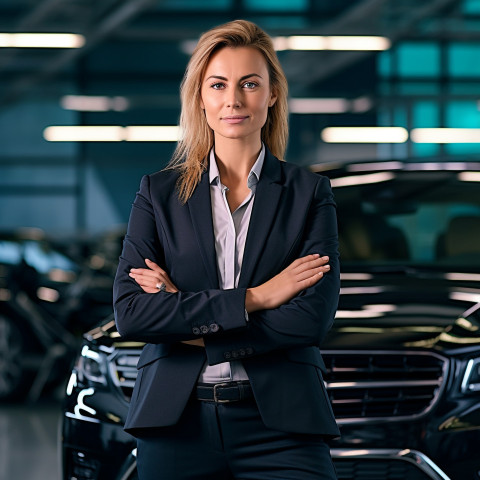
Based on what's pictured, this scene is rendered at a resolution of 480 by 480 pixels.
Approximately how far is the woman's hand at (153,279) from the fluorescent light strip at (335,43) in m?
12.1

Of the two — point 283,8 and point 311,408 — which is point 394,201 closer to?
point 311,408

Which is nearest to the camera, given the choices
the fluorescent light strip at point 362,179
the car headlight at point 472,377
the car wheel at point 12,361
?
the car headlight at point 472,377

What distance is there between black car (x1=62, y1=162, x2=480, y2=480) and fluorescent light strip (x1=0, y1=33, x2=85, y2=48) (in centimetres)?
977

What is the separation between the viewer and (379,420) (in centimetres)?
342

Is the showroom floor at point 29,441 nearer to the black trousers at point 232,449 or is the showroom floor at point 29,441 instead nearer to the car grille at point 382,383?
the car grille at point 382,383

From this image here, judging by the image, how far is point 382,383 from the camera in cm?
349

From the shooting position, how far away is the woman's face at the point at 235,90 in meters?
2.29

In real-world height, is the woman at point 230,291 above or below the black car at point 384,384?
above

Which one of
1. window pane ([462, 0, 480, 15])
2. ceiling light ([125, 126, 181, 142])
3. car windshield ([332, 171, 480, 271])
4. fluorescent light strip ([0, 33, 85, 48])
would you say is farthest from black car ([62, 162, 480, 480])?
window pane ([462, 0, 480, 15])

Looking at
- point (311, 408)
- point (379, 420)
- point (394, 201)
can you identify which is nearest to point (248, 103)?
point (311, 408)

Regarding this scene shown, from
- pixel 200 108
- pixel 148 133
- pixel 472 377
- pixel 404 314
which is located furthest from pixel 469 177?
pixel 148 133

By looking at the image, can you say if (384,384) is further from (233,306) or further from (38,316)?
(38,316)

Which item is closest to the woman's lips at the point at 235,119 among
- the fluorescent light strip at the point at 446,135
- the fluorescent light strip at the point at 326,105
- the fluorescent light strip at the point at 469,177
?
the fluorescent light strip at the point at 469,177

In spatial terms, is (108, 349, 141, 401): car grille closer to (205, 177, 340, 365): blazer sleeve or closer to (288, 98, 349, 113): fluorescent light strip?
(205, 177, 340, 365): blazer sleeve
